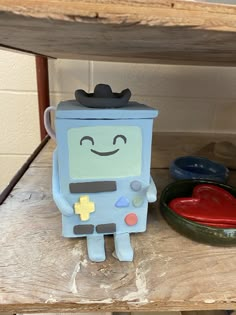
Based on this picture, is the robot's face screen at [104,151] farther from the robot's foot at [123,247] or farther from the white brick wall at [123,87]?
the white brick wall at [123,87]

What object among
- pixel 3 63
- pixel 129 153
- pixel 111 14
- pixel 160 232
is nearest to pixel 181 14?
pixel 111 14

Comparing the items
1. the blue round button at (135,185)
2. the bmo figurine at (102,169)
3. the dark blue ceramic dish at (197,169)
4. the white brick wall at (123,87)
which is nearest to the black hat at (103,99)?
the bmo figurine at (102,169)

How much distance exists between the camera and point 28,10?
0.63 feet

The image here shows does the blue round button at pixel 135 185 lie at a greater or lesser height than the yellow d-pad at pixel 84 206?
greater

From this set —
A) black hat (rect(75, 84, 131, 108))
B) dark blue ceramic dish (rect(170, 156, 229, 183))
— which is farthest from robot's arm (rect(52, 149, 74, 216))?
dark blue ceramic dish (rect(170, 156, 229, 183))

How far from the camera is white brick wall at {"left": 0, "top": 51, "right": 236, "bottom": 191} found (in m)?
0.95

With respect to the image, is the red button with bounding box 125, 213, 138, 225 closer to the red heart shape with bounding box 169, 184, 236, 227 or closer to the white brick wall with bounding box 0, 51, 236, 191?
the red heart shape with bounding box 169, 184, 236, 227

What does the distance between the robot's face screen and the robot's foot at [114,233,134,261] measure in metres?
0.09

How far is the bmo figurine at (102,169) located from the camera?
0.35m

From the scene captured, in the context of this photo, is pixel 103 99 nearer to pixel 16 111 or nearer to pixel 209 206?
pixel 209 206

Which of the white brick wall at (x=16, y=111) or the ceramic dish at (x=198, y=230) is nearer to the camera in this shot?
the ceramic dish at (x=198, y=230)

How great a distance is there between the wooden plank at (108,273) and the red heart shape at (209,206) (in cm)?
4

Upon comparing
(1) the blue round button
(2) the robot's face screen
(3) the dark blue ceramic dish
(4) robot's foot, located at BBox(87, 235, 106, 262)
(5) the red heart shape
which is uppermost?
(2) the robot's face screen

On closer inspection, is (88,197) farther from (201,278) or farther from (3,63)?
(3,63)
